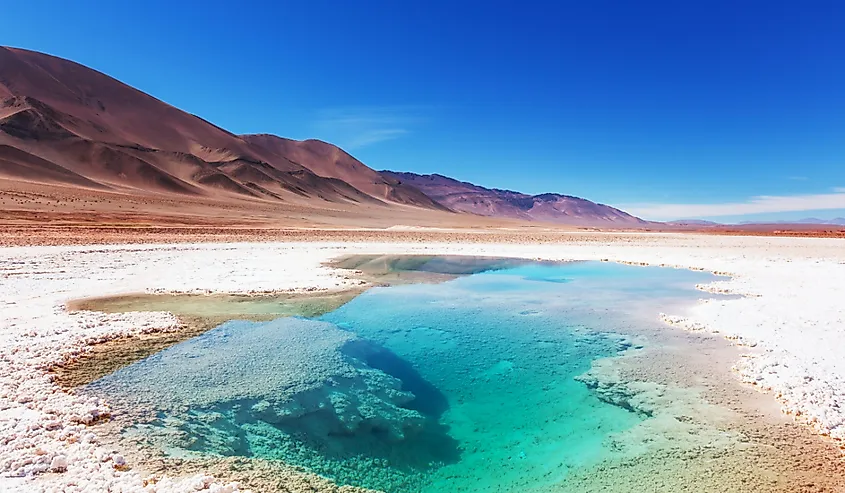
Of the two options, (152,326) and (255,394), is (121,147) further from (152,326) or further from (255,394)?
(255,394)

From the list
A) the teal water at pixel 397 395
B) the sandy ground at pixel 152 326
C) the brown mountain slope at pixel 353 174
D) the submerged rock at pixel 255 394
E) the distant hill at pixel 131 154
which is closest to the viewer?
the sandy ground at pixel 152 326

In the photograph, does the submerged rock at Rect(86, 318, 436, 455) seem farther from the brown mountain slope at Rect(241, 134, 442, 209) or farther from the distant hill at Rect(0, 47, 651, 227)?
the brown mountain slope at Rect(241, 134, 442, 209)

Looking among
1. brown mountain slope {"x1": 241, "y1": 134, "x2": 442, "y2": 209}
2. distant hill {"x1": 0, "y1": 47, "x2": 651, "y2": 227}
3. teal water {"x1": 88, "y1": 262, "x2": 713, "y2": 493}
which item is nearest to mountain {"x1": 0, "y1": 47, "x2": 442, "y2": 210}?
distant hill {"x1": 0, "y1": 47, "x2": 651, "y2": 227}

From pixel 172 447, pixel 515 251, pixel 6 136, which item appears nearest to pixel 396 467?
pixel 172 447

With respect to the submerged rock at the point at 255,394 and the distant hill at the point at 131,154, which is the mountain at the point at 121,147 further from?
the submerged rock at the point at 255,394

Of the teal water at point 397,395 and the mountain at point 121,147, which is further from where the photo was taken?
the mountain at point 121,147

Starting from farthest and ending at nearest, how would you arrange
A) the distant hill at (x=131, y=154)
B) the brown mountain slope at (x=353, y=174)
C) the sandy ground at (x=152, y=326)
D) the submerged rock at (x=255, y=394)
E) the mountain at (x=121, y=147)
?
the brown mountain slope at (x=353, y=174) → the mountain at (x=121, y=147) → the distant hill at (x=131, y=154) → the submerged rock at (x=255, y=394) → the sandy ground at (x=152, y=326)

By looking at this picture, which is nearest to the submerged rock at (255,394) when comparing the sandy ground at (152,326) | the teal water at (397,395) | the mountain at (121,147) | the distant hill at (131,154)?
the teal water at (397,395)
